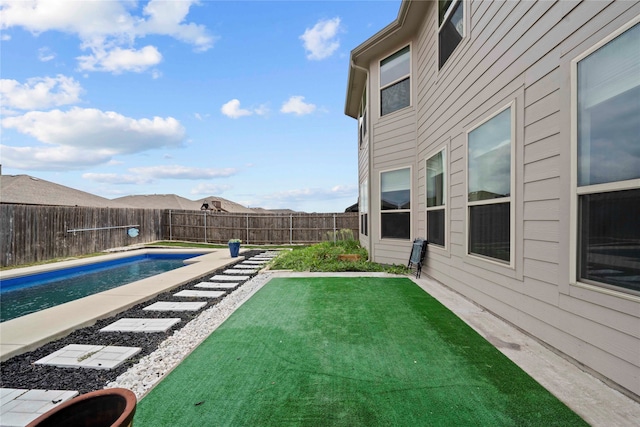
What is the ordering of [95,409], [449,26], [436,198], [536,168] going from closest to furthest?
[95,409]
[536,168]
[449,26]
[436,198]

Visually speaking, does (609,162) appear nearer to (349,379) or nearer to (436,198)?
(349,379)

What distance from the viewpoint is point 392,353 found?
247 centimetres

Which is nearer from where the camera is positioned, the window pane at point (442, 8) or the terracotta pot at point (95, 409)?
the terracotta pot at point (95, 409)

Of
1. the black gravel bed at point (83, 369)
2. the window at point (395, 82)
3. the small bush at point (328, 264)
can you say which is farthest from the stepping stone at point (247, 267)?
the window at point (395, 82)

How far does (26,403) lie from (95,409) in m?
1.53

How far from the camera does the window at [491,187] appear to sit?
3041mm

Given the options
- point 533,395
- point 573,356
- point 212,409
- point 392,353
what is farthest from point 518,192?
point 212,409

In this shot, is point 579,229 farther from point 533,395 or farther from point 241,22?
point 241,22

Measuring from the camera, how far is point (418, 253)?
5.44m

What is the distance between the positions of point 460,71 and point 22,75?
9186 millimetres

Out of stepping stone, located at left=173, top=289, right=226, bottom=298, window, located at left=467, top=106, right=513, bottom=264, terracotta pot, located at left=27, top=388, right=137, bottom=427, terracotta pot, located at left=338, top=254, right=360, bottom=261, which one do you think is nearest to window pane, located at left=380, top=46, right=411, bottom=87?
window, located at left=467, top=106, right=513, bottom=264

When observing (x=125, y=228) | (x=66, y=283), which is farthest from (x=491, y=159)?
(x=125, y=228)

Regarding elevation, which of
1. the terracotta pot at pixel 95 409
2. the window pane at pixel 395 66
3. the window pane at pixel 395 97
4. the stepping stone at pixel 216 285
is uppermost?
the window pane at pixel 395 66

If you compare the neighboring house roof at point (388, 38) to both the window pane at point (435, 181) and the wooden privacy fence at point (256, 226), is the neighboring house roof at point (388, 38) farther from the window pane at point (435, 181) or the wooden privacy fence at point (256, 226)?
the wooden privacy fence at point (256, 226)
